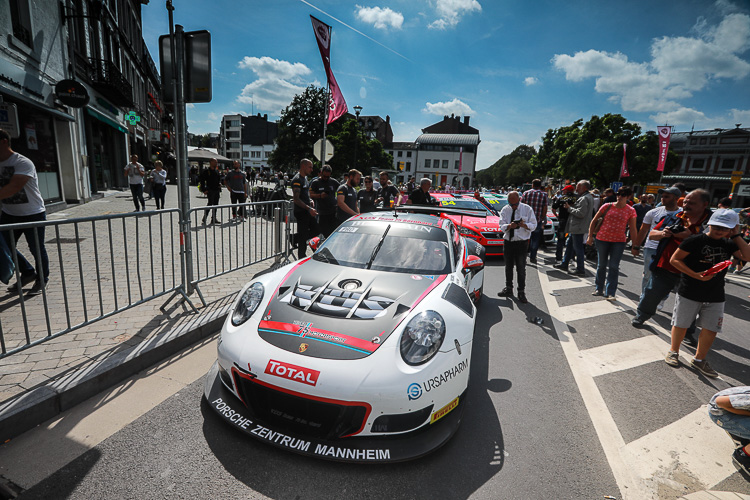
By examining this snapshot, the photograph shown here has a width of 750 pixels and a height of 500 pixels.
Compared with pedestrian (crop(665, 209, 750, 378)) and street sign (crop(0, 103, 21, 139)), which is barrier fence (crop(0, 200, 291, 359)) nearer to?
street sign (crop(0, 103, 21, 139))

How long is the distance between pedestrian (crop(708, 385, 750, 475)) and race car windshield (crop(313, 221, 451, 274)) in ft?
6.86

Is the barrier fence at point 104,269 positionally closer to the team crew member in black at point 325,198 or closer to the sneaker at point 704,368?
the team crew member in black at point 325,198

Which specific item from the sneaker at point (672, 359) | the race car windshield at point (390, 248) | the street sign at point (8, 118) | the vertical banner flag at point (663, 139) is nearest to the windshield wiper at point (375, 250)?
the race car windshield at point (390, 248)

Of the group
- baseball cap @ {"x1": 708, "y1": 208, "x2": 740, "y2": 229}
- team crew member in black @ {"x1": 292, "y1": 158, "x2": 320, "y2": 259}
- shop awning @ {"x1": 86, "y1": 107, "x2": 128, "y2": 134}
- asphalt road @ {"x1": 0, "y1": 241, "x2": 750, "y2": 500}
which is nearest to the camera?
asphalt road @ {"x1": 0, "y1": 241, "x2": 750, "y2": 500}

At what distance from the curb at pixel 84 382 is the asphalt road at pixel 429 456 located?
9cm

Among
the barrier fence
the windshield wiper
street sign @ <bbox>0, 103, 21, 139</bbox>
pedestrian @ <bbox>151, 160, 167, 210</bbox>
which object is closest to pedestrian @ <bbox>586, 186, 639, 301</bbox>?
the windshield wiper

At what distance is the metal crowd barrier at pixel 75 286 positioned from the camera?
2.99m

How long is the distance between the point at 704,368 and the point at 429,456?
131 inches

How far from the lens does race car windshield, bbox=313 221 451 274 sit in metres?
3.42

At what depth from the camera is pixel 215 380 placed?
267cm

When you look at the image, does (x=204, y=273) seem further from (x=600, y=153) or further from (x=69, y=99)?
(x=600, y=153)

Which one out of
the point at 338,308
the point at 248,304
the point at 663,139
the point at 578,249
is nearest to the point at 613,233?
the point at 578,249

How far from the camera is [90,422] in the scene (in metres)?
2.45

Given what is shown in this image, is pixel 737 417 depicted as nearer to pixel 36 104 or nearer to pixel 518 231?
pixel 518 231
